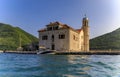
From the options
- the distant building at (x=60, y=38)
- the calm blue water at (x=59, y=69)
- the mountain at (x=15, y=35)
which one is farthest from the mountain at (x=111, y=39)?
the distant building at (x=60, y=38)

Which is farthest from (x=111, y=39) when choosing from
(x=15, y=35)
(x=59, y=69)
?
(x=15, y=35)

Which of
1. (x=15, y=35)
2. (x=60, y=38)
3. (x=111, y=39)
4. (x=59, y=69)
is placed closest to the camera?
(x=59, y=69)

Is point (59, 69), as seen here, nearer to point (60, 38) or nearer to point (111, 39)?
point (111, 39)

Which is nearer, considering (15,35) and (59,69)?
(59,69)

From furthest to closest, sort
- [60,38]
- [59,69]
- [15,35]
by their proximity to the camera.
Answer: [60,38]
[15,35]
[59,69]

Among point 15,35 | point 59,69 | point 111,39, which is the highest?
point 15,35

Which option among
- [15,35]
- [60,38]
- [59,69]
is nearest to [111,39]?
[59,69]

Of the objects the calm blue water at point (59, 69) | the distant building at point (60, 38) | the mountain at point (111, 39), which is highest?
the distant building at point (60, 38)

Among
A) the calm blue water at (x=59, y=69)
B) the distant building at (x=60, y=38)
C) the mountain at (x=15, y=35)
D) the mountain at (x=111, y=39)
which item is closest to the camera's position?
the calm blue water at (x=59, y=69)

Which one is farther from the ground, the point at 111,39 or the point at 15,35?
the point at 15,35

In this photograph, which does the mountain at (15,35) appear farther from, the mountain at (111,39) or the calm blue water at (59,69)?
the mountain at (111,39)

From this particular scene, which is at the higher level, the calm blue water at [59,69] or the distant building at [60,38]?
the distant building at [60,38]

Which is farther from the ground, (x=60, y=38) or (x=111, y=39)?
(x=60, y=38)

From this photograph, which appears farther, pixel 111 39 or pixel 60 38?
pixel 60 38
